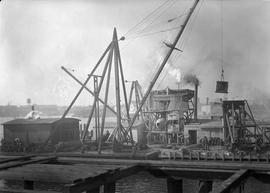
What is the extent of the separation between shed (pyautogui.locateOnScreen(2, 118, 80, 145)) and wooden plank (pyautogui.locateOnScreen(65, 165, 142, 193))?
26535 millimetres

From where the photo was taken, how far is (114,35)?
1178 inches

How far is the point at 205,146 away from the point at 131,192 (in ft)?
42.6

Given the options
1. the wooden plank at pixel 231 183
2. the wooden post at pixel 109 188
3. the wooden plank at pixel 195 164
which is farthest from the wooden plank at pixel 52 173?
the wooden plank at pixel 231 183

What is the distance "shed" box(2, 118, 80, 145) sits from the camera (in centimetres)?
3462

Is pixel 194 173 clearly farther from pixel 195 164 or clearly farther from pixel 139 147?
pixel 139 147

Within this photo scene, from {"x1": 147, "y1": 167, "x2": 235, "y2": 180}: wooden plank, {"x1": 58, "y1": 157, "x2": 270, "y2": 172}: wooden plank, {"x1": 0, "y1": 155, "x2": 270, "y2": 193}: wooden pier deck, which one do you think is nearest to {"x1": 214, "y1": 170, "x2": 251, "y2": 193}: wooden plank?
{"x1": 0, "y1": 155, "x2": 270, "y2": 193}: wooden pier deck

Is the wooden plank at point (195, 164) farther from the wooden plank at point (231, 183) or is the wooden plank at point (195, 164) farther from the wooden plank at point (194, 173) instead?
the wooden plank at point (231, 183)

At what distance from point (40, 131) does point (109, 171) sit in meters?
28.9

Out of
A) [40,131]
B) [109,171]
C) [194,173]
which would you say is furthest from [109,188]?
[40,131]

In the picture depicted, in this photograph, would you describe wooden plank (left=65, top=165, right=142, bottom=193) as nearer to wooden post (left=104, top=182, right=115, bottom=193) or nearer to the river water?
wooden post (left=104, top=182, right=115, bottom=193)

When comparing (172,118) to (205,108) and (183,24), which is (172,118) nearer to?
(183,24)

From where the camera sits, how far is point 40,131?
115 ft

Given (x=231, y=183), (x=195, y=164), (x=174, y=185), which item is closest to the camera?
(x=231, y=183)

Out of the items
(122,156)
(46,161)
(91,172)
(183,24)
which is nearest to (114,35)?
(183,24)
